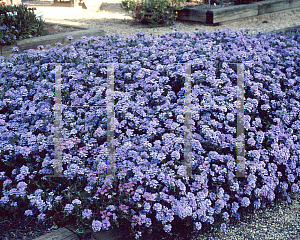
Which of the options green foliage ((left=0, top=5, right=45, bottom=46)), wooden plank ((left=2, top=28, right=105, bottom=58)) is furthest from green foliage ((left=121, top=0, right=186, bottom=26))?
green foliage ((left=0, top=5, right=45, bottom=46))

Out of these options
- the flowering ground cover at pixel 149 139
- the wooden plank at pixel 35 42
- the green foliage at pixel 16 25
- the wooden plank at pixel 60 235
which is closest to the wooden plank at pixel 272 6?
the wooden plank at pixel 35 42

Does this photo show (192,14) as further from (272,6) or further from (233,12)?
(272,6)

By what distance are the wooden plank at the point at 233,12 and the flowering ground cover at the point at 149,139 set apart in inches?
207

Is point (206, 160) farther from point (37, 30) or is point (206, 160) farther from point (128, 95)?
point (37, 30)

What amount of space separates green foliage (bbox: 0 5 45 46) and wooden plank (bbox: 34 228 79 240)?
4.75 metres

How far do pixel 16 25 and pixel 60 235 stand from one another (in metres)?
5.57

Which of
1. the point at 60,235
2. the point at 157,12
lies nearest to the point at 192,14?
the point at 157,12

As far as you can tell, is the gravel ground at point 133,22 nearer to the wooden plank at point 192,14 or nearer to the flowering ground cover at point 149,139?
the wooden plank at point 192,14

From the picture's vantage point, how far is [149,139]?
10.6ft

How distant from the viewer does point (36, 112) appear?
344 centimetres

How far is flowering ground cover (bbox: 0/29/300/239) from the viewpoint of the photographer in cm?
270

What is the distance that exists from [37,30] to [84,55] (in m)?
3.47

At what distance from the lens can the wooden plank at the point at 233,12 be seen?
9320 mm

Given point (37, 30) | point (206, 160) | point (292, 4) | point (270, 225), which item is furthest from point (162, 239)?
point (292, 4)
